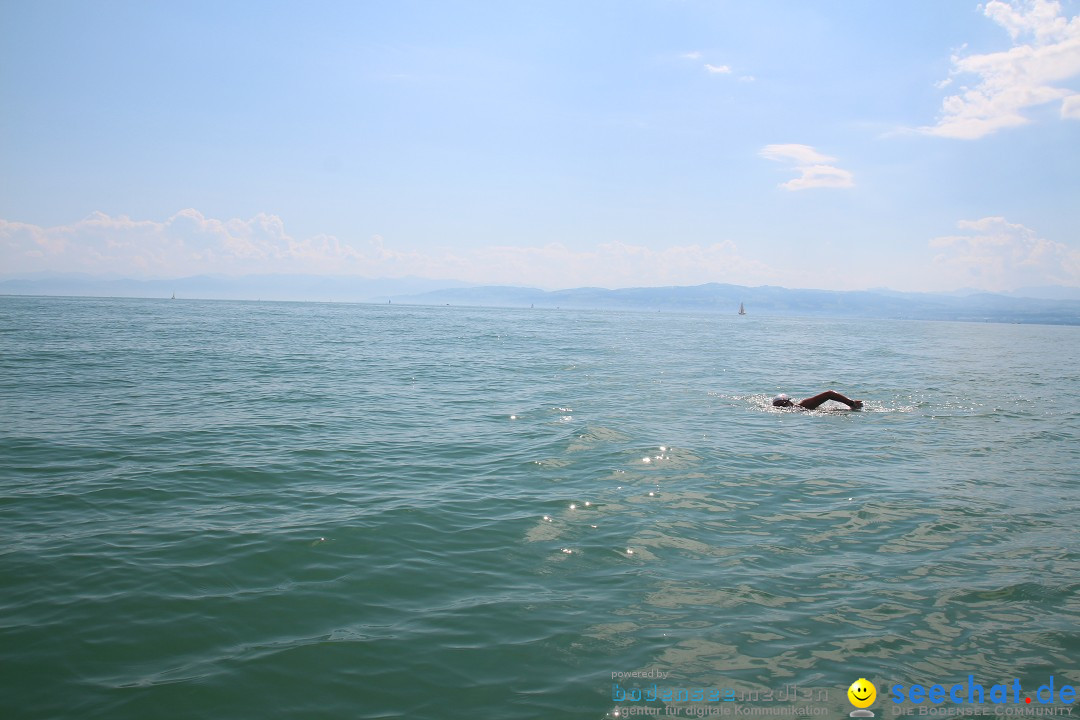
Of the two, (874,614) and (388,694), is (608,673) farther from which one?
(874,614)

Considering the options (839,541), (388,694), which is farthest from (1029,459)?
(388,694)

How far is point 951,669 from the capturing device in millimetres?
6383

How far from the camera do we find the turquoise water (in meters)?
6.16

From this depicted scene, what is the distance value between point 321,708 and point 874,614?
6.62 m

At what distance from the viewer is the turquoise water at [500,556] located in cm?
616

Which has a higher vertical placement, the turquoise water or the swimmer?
the swimmer

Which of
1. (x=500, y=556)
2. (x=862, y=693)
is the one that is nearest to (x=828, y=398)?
(x=500, y=556)

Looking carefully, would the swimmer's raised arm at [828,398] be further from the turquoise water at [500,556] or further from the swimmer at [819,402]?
the turquoise water at [500,556]

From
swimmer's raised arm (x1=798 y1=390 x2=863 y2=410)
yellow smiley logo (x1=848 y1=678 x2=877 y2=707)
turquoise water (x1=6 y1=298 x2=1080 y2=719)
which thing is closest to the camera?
yellow smiley logo (x1=848 y1=678 x2=877 y2=707)

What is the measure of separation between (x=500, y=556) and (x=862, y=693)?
5056 mm

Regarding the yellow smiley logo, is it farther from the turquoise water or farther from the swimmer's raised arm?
the swimmer's raised arm

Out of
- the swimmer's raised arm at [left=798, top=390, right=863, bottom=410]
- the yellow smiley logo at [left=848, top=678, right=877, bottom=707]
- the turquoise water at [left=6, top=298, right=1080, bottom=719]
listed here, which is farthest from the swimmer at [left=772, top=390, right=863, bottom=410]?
the yellow smiley logo at [left=848, top=678, right=877, bottom=707]

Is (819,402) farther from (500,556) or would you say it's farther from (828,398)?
(500,556)

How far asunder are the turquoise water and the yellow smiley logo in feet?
0.50
